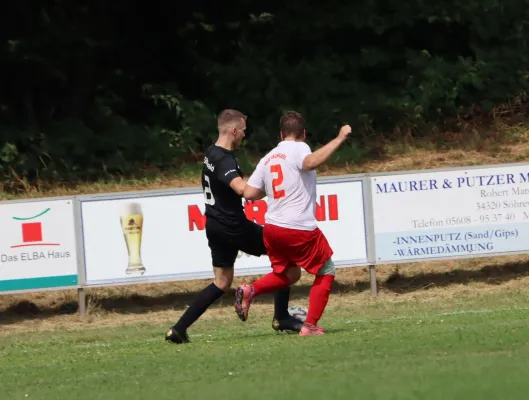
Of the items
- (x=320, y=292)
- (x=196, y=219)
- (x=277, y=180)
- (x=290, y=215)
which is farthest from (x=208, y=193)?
(x=196, y=219)

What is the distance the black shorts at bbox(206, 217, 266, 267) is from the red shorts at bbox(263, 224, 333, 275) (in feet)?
0.90

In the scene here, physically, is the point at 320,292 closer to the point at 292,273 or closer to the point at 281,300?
the point at 292,273

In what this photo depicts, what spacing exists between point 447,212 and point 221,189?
18.6 feet

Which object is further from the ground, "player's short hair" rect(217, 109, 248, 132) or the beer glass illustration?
"player's short hair" rect(217, 109, 248, 132)

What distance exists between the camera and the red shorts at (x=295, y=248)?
927 centimetres

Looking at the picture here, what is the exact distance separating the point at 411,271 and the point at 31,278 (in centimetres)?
508

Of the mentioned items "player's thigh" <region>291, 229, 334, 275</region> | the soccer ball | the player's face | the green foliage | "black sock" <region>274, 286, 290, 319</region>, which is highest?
the green foliage

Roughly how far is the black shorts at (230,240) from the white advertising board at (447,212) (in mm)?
5065

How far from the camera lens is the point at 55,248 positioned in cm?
1438

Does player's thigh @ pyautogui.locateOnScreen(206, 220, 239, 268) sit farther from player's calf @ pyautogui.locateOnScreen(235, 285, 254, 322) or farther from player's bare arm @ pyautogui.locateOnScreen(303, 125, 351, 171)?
player's bare arm @ pyautogui.locateOnScreen(303, 125, 351, 171)

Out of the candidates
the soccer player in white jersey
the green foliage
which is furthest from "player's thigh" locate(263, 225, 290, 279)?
the green foliage

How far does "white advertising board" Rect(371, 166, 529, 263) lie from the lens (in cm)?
1457

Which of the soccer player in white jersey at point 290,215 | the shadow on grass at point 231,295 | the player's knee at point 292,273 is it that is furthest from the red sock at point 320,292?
the shadow on grass at point 231,295

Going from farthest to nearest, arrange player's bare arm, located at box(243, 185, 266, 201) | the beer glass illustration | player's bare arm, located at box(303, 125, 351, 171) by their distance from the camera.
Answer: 1. the beer glass illustration
2. player's bare arm, located at box(243, 185, 266, 201)
3. player's bare arm, located at box(303, 125, 351, 171)
